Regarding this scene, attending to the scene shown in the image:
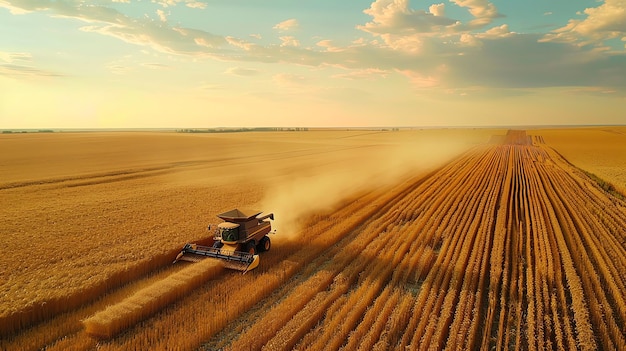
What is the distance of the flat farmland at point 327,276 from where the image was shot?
7.31m

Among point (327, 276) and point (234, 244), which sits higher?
point (234, 244)

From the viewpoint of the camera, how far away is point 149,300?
820 cm

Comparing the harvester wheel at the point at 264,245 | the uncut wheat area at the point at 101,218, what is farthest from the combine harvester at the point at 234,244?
the uncut wheat area at the point at 101,218

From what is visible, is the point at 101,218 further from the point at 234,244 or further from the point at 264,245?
the point at 264,245

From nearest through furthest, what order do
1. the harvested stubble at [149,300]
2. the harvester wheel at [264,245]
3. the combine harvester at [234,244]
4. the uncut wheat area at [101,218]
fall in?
the harvested stubble at [149,300] → the uncut wheat area at [101,218] → the combine harvester at [234,244] → the harvester wheel at [264,245]

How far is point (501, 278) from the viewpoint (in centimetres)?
991

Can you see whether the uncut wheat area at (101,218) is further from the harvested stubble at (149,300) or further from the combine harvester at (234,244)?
the combine harvester at (234,244)

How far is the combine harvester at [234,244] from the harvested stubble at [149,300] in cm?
42

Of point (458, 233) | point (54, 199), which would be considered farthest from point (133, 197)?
point (458, 233)

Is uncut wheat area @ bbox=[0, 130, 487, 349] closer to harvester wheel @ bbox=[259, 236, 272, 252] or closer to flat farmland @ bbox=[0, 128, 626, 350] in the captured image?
flat farmland @ bbox=[0, 128, 626, 350]

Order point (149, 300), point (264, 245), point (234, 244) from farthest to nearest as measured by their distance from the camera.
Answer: point (264, 245) → point (234, 244) → point (149, 300)

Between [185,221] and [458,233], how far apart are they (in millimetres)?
10687

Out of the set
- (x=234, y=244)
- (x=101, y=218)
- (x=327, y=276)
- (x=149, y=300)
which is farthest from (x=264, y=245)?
(x=101, y=218)

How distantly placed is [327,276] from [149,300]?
4356 millimetres
